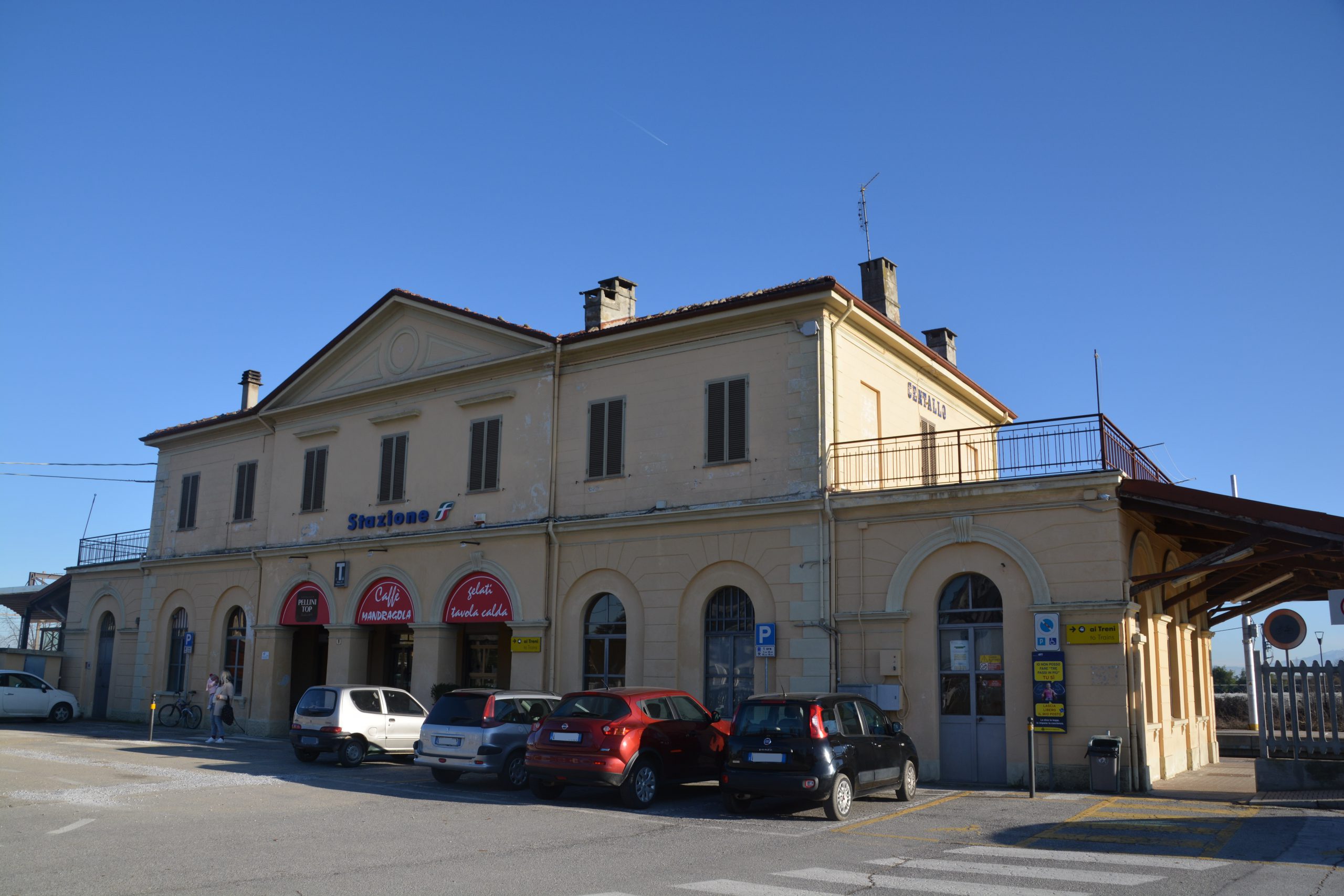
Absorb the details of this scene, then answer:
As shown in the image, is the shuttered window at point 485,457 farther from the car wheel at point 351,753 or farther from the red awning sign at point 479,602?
the car wheel at point 351,753

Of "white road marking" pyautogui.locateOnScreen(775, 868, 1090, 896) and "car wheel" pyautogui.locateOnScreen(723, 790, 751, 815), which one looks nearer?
"white road marking" pyautogui.locateOnScreen(775, 868, 1090, 896)

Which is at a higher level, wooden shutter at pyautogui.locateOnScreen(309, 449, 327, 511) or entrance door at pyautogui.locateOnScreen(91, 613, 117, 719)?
wooden shutter at pyautogui.locateOnScreen(309, 449, 327, 511)

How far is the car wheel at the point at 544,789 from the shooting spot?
50.6 ft

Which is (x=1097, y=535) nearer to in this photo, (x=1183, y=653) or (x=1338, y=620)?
(x=1338, y=620)

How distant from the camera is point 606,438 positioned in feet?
75.1

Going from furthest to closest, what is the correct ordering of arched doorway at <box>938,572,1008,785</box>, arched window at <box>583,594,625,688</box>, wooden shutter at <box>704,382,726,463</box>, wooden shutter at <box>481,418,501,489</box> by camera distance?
wooden shutter at <box>481,418,501,489</box> → arched window at <box>583,594,625,688</box> → wooden shutter at <box>704,382,726,463</box> → arched doorway at <box>938,572,1008,785</box>

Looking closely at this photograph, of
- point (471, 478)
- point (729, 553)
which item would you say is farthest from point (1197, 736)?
point (471, 478)

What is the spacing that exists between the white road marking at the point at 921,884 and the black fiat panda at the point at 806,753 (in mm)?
3204

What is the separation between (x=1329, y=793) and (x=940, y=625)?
603 cm

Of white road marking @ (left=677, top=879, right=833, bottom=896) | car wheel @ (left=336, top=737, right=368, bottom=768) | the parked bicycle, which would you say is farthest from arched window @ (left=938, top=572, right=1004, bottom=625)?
the parked bicycle

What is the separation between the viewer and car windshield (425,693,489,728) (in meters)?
16.7

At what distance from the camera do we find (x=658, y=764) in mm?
15000

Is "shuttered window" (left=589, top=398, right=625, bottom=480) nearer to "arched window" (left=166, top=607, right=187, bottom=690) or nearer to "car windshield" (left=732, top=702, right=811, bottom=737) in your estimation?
"car windshield" (left=732, top=702, right=811, bottom=737)

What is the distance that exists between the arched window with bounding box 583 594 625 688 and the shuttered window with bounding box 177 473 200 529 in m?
16.1
